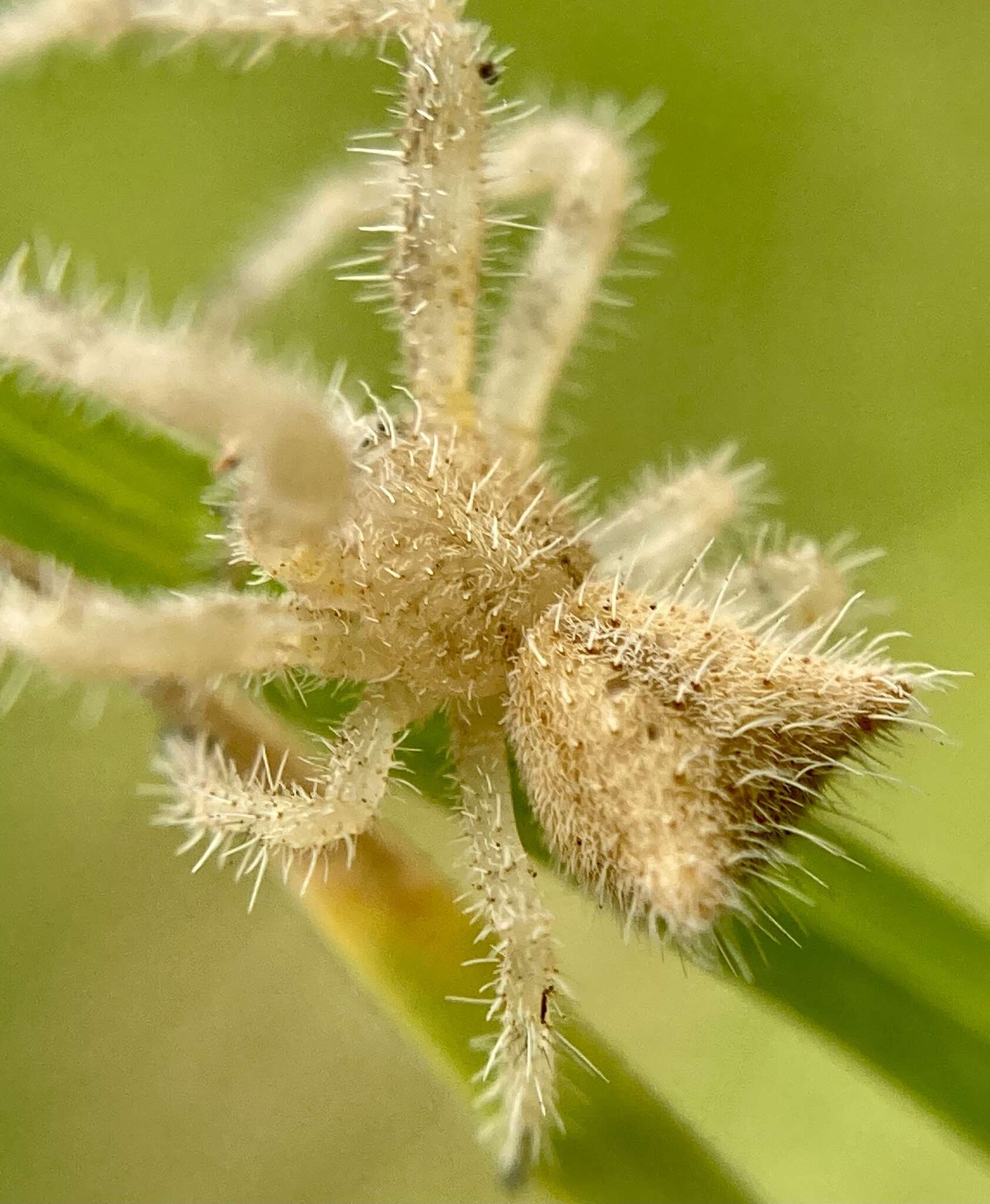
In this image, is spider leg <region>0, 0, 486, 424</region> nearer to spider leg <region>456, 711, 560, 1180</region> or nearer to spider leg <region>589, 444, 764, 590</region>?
spider leg <region>589, 444, 764, 590</region>

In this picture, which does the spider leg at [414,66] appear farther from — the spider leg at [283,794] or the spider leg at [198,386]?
the spider leg at [283,794]

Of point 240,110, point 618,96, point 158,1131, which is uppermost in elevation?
point 618,96

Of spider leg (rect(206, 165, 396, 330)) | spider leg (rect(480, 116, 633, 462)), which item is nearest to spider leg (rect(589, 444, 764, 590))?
spider leg (rect(480, 116, 633, 462))

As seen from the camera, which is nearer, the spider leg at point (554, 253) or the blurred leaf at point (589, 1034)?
the blurred leaf at point (589, 1034)

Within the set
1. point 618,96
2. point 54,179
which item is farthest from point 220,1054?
point 618,96

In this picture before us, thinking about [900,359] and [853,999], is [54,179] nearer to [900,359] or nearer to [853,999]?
[900,359]

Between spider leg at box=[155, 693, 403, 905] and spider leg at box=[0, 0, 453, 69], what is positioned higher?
spider leg at box=[0, 0, 453, 69]

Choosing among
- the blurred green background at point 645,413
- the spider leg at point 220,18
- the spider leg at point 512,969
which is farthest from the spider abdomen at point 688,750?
the blurred green background at point 645,413
